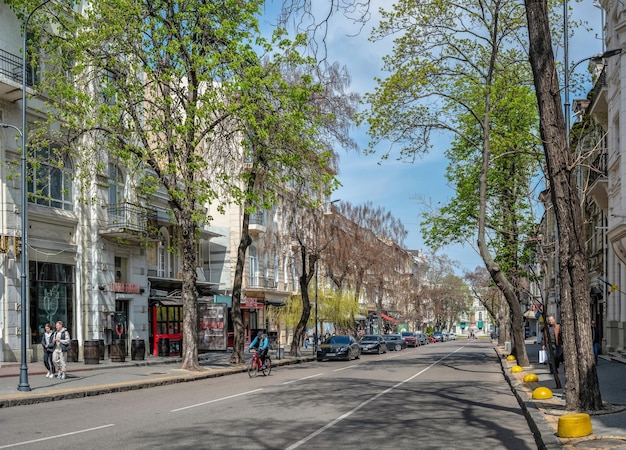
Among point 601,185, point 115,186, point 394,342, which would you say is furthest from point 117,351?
point 394,342

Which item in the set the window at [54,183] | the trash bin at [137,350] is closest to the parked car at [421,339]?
the trash bin at [137,350]

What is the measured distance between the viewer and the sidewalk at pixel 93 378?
17438mm

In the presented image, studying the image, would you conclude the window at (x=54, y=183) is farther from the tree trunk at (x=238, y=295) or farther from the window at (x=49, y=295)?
the tree trunk at (x=238, y=295)

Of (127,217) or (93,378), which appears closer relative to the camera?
(93,378)

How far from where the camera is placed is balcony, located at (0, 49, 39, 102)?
2491cm

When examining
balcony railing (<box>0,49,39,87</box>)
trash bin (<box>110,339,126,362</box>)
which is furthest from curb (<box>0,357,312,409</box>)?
balcony railing (<box>0,49,39,87</box>)

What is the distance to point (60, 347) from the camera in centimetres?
2164

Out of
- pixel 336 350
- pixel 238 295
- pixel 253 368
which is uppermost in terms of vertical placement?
pixel 238 295

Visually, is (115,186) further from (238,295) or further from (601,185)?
(601,185)

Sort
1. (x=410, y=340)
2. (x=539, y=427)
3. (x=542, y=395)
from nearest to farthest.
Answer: (x=539, y=427)
(x=542, y=395)
(x=410, y=340)

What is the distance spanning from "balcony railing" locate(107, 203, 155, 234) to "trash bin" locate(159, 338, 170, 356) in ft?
18.1

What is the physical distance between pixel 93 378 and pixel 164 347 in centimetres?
1232

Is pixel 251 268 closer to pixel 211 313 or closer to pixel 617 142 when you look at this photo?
pixel 211 313

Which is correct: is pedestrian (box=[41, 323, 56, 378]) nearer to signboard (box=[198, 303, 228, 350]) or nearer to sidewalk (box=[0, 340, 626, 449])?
sidewalk (box=[0, 340, 626, 449])
